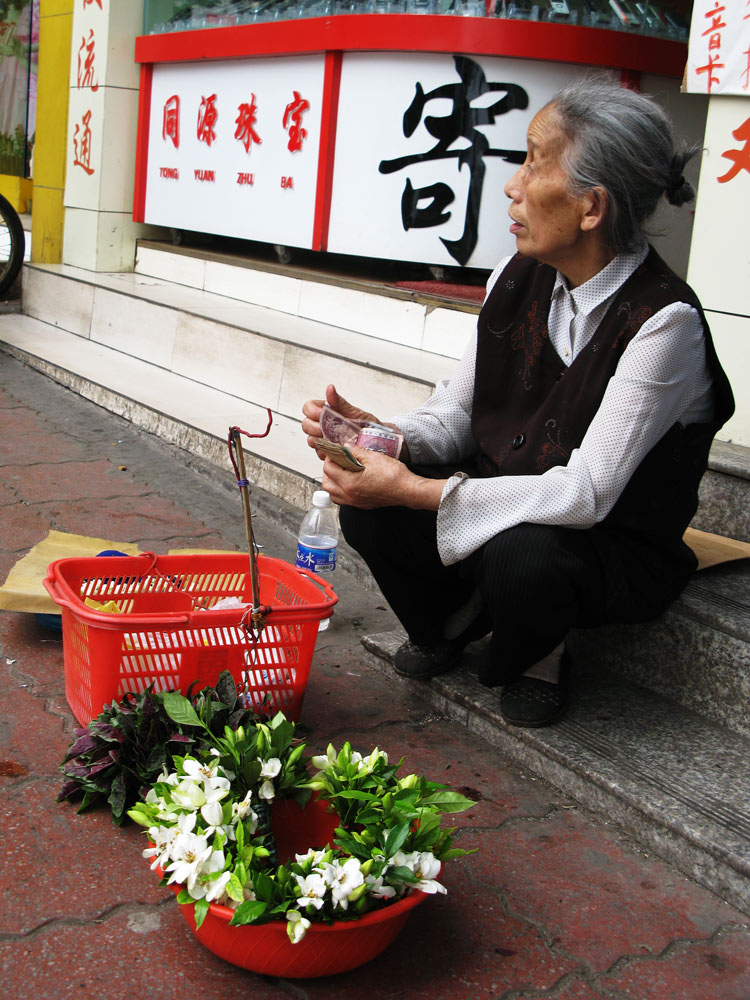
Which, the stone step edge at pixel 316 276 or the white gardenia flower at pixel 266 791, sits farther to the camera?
the stone step edge at pixel 316 276

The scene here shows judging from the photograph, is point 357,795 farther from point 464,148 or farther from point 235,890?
point 464,148

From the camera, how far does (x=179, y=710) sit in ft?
6.82

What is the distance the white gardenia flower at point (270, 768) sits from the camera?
6.06 feet

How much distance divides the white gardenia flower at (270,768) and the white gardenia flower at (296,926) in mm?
288

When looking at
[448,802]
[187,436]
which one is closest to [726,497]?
[448,802]

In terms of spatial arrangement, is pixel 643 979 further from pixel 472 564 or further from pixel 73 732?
pixel 73 732

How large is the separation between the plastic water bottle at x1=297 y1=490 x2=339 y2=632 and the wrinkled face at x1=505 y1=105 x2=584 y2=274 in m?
1.28

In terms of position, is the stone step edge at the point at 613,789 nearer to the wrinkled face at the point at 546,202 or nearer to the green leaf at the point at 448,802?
the green leaf at the point at 448,802

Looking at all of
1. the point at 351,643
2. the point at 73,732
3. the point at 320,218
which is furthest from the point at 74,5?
the point at 73,732

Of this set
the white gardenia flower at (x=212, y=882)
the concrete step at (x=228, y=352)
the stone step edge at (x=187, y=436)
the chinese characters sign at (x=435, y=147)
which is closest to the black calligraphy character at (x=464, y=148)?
the chinese characters sign at (x=435, y=147)

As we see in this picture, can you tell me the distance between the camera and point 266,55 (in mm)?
6004

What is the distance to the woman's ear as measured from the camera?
2271 millimetres

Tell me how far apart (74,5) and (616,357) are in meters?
6.31

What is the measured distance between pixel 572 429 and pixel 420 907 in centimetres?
108
